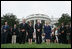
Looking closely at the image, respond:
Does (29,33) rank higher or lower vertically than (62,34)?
higher

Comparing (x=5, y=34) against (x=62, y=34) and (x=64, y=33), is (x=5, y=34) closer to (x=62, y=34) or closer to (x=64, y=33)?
(x=62, y=34)

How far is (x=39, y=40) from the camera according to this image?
14.1 m

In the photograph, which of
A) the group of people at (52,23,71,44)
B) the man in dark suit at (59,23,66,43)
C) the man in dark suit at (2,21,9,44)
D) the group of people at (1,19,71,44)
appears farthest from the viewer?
the man in dark suit at (59,23,66,43)

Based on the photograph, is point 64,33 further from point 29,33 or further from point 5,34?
point 5,34

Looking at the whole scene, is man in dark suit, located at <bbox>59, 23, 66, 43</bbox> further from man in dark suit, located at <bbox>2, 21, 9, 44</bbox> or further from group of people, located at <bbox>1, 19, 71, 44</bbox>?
man in dark suit, located at <bbox>2, 21, 9, 44</bbox>

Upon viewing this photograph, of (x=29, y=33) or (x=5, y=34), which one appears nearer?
(x=29, y=33)

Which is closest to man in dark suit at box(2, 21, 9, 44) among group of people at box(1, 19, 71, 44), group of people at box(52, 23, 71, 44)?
group of people at box(1, 19, 71, 44)

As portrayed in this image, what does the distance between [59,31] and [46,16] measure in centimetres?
5154

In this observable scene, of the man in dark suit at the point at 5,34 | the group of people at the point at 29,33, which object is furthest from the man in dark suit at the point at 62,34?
the man in dark suit at the point at 5,34

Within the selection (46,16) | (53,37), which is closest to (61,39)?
(53,37)

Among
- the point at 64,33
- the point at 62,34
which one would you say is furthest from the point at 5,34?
the point at 64,33

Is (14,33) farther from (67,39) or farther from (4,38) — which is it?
(67,39)

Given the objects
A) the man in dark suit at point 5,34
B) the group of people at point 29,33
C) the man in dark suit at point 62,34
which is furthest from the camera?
the man in dark suit at point 62,34

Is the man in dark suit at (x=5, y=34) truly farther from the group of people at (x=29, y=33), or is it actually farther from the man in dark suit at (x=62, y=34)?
the man in dark suit at (x=62, y=34)
